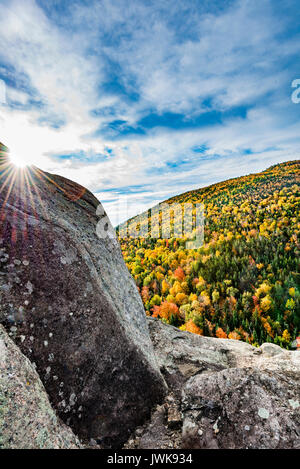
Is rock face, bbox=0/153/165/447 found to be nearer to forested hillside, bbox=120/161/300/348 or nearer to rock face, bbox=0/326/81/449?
rock face, bbox=0/326/81/449

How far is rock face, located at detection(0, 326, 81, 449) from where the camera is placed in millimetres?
2533

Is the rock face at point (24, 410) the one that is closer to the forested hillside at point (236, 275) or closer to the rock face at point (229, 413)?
the rock face at point (229, 413)

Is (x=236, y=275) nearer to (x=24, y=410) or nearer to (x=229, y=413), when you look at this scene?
(x=229, y=413)

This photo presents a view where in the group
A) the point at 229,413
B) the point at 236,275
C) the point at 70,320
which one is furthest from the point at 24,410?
the point at 236,275

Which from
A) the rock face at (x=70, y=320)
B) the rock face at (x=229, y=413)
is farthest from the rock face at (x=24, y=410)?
the rock face at (x=229, y=413)

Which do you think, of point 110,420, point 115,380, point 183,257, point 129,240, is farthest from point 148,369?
point 129,240

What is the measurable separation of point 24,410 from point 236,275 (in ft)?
115

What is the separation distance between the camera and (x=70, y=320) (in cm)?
414

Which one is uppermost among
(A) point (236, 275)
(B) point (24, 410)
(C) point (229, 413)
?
(B) point (24, 410)

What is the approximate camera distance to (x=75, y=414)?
12.1 ft

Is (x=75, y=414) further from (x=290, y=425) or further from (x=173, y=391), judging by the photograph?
(x=290, y=425)

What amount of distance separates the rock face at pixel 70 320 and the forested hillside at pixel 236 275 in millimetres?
19534

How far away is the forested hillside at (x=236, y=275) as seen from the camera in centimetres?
2469

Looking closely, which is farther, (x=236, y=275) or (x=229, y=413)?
(x=236, y=275)
